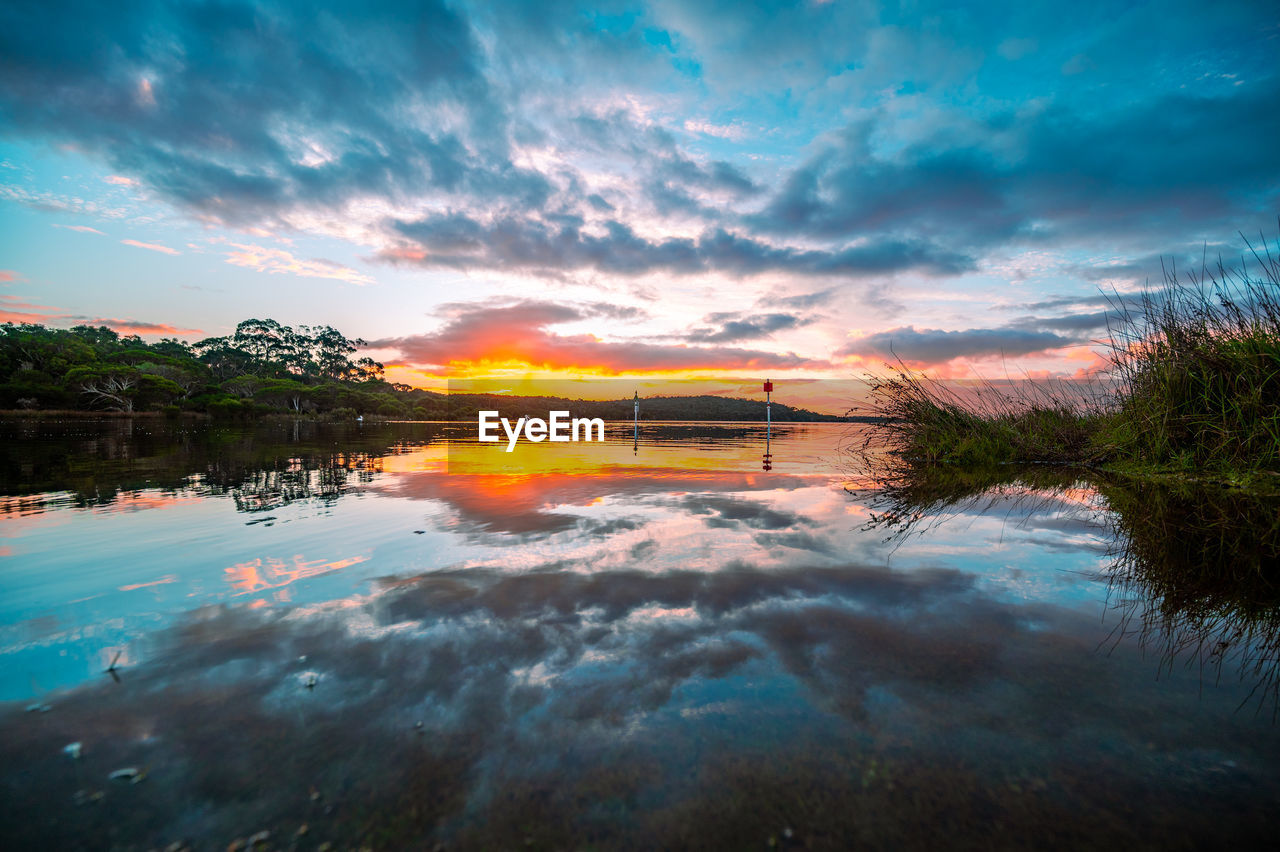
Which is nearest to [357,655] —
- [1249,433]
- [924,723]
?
[924,723]

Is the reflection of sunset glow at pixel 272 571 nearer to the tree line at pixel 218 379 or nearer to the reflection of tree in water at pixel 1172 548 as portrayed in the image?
the reflection of tree in water at pixel 1172 548

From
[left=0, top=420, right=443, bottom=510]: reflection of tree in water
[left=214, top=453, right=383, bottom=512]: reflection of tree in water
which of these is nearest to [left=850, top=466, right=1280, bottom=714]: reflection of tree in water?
[left=214, top=453, right=383, bottom=512]: reflection of tree in water

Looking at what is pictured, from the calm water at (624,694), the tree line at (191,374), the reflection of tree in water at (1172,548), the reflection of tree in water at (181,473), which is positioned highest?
the tree line at (191,374)

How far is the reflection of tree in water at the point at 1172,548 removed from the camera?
2922mm

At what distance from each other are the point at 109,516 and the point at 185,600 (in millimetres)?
4413

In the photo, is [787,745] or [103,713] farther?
[103,713]

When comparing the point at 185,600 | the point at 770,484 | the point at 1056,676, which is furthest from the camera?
the point at 770,484

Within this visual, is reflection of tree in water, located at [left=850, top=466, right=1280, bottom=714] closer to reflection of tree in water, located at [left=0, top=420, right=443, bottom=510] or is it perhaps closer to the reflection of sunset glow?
the reflection of sunset glow

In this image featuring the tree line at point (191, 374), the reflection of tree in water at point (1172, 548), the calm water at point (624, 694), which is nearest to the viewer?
the calm water at point (624, 694)

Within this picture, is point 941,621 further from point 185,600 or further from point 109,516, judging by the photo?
point 109,516

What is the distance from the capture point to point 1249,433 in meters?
7.47

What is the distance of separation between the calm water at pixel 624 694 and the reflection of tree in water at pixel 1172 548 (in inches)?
1.9

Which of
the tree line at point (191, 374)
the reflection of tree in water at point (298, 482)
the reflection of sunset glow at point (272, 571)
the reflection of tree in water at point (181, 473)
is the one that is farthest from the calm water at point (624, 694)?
the tree line at point (191, 374)

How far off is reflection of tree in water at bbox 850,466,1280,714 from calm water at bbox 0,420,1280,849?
0.05m
